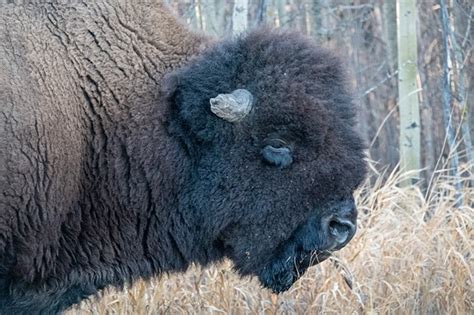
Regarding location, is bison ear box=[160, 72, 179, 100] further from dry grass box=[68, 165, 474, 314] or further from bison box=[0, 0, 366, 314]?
dry grass box=[68, 165, 474, 314]

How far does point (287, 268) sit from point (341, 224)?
43cm

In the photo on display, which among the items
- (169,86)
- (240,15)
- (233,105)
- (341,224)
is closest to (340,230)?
(341,224)

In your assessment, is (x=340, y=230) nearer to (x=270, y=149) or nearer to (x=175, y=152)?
(x=270, y=149)

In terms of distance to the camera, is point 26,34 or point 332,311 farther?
point 332,311

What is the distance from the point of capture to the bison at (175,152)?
4805mm

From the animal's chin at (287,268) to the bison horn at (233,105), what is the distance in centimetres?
87

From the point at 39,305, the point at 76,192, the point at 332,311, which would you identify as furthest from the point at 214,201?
the point at 332,311

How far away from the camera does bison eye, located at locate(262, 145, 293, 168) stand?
193 inches

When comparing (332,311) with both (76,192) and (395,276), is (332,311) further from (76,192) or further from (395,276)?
(76,192)

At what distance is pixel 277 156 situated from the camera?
490 cm

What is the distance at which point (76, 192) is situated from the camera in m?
4.78

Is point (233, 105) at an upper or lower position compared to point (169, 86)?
lower

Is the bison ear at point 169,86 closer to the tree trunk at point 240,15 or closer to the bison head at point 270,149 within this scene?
the bison head at point 270,149

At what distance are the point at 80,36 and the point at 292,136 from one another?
1313 mm
